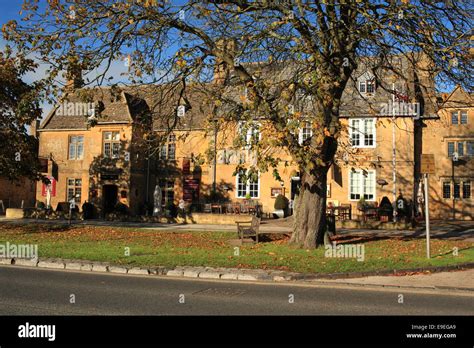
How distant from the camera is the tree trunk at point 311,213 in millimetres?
A: 16828

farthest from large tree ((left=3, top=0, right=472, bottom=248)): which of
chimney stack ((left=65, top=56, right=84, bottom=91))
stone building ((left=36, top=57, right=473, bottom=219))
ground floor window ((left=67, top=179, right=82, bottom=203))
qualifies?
ground floor window ((left=67, top=179, right=82, bottom=203))

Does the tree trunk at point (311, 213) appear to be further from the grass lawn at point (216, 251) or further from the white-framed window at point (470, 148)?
the white-framed window at point (470, 148)

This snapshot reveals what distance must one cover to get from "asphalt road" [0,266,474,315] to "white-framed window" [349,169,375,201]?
23.0 m

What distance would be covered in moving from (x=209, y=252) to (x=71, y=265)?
4.39 metres

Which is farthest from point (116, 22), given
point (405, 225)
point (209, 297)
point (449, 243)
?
point (405, 225)

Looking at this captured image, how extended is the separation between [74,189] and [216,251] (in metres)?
25.7

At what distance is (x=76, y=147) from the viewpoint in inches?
1534

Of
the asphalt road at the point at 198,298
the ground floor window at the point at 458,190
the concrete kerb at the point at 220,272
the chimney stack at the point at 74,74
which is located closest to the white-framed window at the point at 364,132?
the ground floor window at the point at 458,190

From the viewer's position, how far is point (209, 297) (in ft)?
31.0

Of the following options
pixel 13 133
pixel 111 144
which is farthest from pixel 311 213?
pixel 111 144

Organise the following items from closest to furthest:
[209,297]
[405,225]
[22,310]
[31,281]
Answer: [22,310]
[209,297]
[31,281]
[405,225]

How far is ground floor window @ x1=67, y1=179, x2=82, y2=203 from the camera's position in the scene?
37812 mm

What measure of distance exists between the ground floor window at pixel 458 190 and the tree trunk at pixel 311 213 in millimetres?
21558
